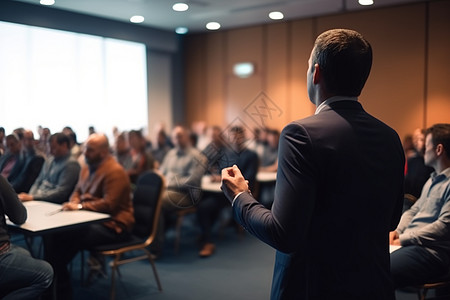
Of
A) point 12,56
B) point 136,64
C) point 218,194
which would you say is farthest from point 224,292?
point 136,64

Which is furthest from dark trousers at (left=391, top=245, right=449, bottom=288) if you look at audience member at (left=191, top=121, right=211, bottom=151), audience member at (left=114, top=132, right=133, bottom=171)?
audience member at (left=191, top=121, right=211, bottom=151)

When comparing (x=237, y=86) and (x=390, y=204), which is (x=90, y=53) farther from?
(x=390, y=204)

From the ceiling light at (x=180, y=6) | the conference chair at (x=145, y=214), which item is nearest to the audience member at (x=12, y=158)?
the conference chair at (x=145, y=214)

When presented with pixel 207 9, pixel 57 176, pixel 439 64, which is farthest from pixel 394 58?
pixel 57 176

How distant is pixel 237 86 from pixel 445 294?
6.00 m

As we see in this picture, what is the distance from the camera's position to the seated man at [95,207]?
128 inches

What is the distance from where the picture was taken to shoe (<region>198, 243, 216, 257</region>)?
4.67m

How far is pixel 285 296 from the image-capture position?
1.21 metres

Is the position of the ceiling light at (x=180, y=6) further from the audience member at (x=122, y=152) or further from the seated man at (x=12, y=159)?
the audience member at (x=122, y=152)

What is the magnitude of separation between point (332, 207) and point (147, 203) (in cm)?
268

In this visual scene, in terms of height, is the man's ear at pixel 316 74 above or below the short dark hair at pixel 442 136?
above

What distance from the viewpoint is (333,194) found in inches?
44.9

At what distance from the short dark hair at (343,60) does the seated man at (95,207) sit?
103 inches

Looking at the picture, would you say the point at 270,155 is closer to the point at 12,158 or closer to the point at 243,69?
the point at 243,69
